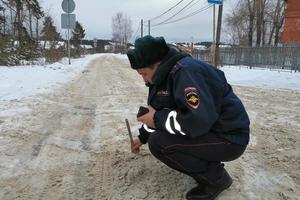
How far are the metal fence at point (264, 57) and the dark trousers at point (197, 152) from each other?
17.3 metres

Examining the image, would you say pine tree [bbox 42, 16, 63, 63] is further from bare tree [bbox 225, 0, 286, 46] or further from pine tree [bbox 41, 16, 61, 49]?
bare tree [bbox 225, 0, 286, 46]

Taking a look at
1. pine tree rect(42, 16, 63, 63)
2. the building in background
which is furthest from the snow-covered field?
the building in background

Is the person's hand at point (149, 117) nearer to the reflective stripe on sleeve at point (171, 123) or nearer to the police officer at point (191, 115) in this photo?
the police officer at point (191, 115)

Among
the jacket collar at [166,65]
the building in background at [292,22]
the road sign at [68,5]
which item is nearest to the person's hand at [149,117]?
the jacket collar at [166,65]

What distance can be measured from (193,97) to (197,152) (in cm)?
48

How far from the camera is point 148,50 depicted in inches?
101

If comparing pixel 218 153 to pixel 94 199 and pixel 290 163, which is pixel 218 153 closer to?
pixel 94 199

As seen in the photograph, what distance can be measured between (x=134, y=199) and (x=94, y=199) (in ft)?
0.95

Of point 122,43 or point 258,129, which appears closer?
point 258,129

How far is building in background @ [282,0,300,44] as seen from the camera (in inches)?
1279

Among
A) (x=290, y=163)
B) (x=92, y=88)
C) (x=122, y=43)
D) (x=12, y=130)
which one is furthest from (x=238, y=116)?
(x=122, y=43)

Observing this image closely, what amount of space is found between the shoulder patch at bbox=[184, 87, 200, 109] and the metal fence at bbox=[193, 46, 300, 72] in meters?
17.7

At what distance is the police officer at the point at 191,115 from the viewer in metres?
2.37

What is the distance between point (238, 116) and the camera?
103 inches
